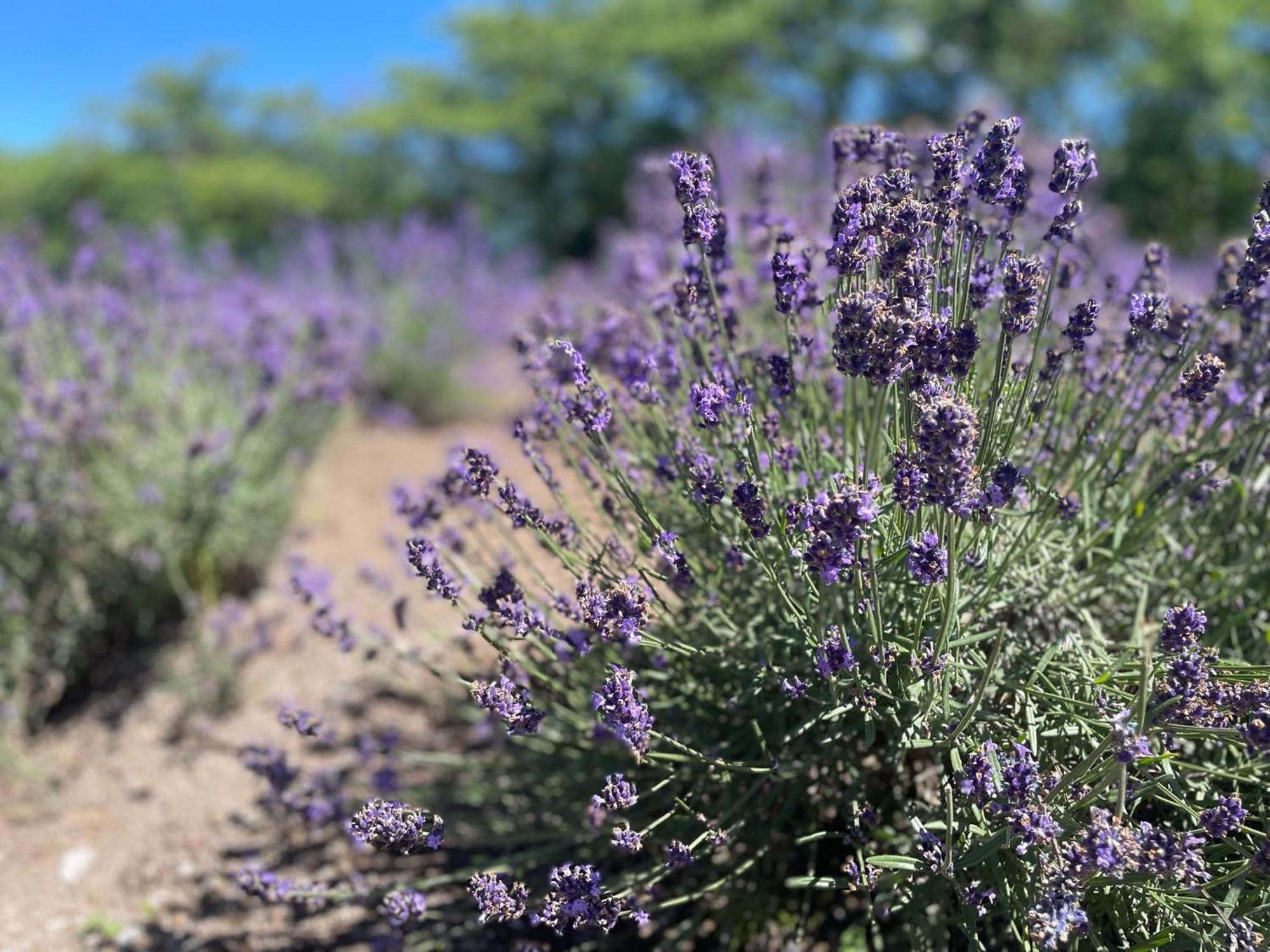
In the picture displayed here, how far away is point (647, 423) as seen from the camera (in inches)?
94.2

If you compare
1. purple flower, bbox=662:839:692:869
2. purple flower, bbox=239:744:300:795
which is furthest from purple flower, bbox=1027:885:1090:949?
purple flower, bbox=239:744:300:795

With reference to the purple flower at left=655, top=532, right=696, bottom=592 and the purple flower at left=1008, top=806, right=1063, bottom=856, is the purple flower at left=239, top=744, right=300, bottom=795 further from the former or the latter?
the purple flower at left=1008, top=806, right=1063, bottom=856

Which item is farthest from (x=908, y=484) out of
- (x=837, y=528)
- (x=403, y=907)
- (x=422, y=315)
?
(x=422, y=315)

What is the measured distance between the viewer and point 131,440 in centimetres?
384

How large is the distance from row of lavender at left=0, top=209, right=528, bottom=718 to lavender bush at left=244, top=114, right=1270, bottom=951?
4.76 feet

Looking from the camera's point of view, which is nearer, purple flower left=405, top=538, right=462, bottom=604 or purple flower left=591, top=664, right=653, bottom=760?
purple flower left=591, top=664, right=653, bottom=760

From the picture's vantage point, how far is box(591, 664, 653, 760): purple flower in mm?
1511

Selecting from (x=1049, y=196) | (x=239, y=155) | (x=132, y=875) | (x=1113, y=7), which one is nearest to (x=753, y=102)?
(x=1113, y=7)

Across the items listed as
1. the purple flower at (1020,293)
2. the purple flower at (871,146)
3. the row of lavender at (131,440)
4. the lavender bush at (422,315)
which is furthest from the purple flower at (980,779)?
the lavender bush at (422,315)

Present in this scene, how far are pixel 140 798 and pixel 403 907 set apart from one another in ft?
6.19

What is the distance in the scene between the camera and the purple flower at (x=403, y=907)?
1.83 metres

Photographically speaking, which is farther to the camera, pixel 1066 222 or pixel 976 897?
pixel 1066 222

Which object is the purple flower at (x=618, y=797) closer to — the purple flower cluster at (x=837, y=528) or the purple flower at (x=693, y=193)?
the purple flower cluster at (x=837, y=528)

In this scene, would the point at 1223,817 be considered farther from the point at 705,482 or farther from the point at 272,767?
the point at 272,767
